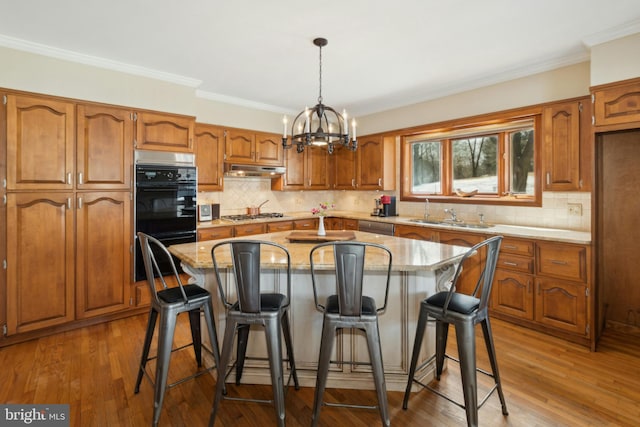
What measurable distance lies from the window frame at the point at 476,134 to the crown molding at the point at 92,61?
9.72 feet

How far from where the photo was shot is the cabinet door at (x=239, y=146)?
4.44m

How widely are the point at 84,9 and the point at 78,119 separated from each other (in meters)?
1.09

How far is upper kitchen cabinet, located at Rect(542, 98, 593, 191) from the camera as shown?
9.88 feet

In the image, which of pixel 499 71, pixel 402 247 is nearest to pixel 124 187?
pixel 402 247

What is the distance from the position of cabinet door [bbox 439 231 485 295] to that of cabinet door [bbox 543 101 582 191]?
89 cm

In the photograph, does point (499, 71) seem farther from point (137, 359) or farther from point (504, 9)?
point (137, 359)

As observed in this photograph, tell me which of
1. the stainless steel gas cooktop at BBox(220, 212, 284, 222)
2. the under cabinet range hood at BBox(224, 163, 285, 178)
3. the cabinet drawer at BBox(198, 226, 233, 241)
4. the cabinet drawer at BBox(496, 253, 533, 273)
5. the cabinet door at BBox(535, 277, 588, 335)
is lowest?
the cabinet door at BBox(535, 277, 588, 335)

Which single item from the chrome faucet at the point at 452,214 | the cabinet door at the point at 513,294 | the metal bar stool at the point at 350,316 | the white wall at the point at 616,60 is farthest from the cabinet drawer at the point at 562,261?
the metal bar stool at the point at 350,316

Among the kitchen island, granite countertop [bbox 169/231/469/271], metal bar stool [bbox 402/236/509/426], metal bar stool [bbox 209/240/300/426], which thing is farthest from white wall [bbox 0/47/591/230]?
metal bar stool [bbox 209/240/300/426]

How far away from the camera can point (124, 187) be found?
10.9 feet

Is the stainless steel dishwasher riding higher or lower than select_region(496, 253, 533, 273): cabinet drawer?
higher

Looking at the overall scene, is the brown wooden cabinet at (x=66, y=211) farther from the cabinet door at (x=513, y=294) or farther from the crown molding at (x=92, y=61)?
the cabinet door at (x=513, y=294)

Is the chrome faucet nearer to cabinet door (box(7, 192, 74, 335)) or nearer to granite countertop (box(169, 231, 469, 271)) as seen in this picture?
granite countertop (box(169, 231, 469, 271))

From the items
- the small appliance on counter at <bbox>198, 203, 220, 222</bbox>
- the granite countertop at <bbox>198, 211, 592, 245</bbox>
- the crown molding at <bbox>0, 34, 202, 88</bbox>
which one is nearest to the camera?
the crown molding at <bbox>0, 34, 202, 88</bbox>
